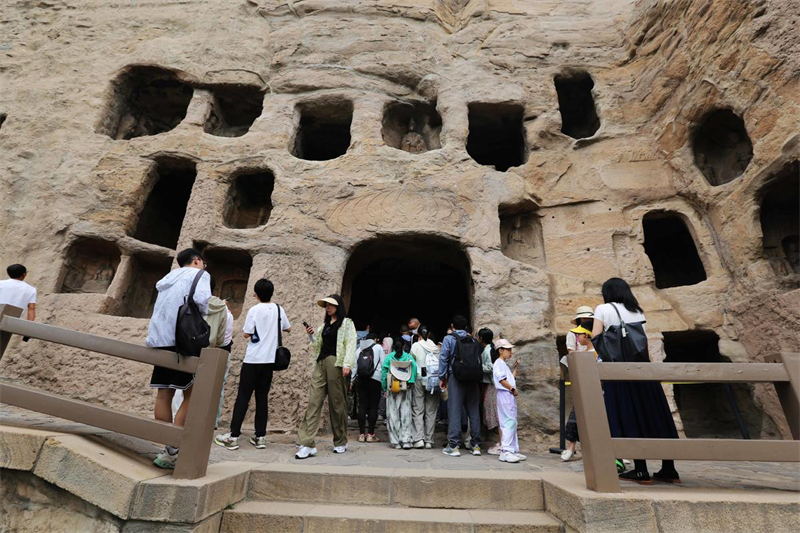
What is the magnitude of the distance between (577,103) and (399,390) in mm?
9204

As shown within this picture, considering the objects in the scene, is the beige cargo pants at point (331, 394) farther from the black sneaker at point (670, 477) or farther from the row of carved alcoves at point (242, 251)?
the row of carved alcoves at point (242, 251)

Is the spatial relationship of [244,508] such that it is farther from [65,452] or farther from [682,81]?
[682,81]

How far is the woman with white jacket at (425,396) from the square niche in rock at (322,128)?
232 inches

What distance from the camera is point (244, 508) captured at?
303 centimetres

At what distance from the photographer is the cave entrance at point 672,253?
9.04m

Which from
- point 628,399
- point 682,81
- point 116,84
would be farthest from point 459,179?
point 116,84

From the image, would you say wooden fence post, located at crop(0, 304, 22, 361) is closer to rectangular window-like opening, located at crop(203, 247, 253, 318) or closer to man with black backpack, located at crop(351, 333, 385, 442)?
man with black backpack, located at crop(351, 333, 385, 442)

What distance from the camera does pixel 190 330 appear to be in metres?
3.13

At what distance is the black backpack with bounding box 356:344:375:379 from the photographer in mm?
5616

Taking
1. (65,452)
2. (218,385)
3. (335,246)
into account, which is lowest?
(65,452)

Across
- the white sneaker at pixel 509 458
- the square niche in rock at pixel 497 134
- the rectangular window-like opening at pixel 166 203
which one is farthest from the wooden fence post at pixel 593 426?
the rectangular window-like opening at pixel 166 203

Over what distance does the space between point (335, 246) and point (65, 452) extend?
5181 mm

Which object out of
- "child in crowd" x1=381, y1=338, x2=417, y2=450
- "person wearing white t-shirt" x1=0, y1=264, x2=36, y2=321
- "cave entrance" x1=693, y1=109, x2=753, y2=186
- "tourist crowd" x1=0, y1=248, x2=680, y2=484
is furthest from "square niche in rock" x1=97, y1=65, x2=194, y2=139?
"cave entrance" x1=693, y1=109, x2=753, y2=186

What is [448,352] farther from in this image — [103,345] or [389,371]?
[103,345]
